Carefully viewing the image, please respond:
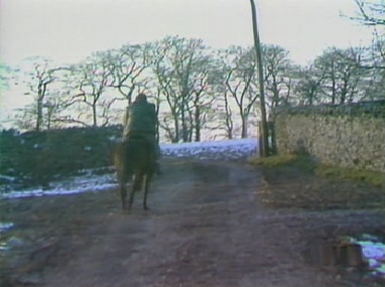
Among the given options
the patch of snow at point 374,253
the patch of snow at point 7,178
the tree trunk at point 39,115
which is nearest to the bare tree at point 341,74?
the patch of snow at point 374,253

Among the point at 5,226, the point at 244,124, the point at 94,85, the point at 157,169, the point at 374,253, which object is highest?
the point at 94,85

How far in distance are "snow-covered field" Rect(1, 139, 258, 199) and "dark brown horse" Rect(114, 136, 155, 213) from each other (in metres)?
0.04

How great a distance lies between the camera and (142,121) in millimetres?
1738

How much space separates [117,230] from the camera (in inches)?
70.7

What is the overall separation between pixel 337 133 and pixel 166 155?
84 cm

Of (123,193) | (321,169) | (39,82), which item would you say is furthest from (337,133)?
(39,82)

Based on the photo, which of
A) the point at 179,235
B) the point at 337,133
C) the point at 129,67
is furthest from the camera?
the point at 337,133

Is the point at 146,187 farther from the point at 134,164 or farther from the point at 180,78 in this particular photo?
the point at 180,78

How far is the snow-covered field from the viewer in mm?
1679

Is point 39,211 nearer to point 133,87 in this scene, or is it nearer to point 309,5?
point 133,87

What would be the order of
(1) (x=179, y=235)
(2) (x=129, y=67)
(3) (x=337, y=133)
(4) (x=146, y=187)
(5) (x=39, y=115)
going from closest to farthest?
(5) (x=39, y=115)
(2) (x=129, y=67)
(1) (x=179, y=235)
(4) (x=146, y=187)
(3) (x=337, y=133)

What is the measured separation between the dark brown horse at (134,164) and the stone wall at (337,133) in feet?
1.35

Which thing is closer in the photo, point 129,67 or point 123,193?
point 129,67

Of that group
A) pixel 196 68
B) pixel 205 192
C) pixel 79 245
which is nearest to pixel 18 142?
pixel 79 245
